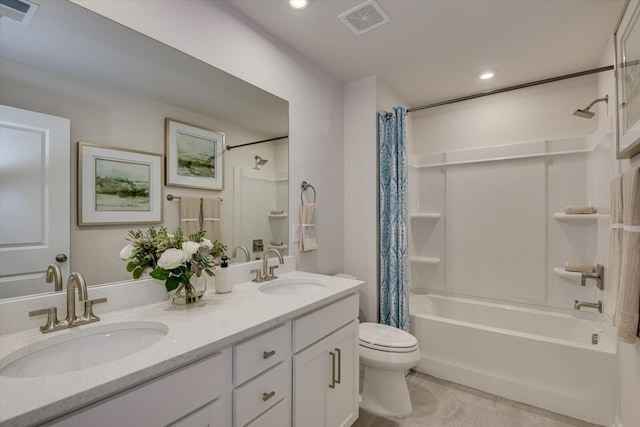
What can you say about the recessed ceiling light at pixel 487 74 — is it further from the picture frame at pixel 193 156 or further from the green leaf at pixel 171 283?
the green leaf at pixel 171 283

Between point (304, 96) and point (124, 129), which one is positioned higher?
point (304, 96)

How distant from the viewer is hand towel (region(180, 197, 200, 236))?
1.49 metres

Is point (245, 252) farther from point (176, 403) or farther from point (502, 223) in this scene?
point (502, 223)

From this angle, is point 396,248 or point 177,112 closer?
point 177,112

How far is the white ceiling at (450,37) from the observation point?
1728mm

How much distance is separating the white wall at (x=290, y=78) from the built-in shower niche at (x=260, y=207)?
0.32 feet

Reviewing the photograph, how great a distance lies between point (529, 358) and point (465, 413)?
1.97 feet

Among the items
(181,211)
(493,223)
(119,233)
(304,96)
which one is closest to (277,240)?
(181,211)

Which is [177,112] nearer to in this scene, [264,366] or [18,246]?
[18,246]

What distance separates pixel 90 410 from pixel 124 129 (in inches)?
42.2

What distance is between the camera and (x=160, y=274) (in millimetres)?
1197

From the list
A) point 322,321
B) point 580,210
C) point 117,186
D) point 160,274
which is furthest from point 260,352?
point 580,210

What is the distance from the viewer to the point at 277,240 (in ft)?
6.72

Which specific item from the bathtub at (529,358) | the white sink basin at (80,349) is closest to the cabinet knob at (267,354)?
the white sink basin at (80,349)
